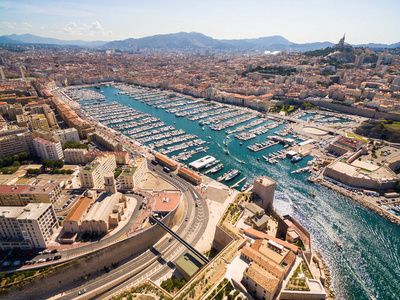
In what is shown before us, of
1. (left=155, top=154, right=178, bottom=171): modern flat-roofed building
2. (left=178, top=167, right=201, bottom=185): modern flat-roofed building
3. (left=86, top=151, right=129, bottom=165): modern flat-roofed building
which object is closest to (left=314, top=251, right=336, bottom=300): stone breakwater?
(left=178, top=167, right=201, bottom=185): modern flat-roofed building

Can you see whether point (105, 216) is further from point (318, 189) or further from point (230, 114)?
point (230, 114)

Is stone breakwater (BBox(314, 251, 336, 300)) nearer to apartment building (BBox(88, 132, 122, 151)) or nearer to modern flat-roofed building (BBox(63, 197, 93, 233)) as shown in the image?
modern flat-roofed building (BBox(63, 197, 93, 233))

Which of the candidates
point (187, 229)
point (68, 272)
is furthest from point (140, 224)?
point (68, 272)

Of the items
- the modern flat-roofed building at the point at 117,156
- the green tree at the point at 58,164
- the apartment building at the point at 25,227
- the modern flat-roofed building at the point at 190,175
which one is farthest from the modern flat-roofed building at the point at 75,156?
the modern flat-roofed building at the point at 190,175

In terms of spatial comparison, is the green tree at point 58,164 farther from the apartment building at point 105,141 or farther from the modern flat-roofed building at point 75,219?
the modern flat-roofed building at point 75,219

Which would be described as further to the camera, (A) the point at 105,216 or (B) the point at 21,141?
(B) the point at 21,141

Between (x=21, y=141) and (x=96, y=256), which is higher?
(x=21, y=141)

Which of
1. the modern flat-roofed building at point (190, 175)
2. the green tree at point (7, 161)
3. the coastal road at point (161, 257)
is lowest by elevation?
the coastal road at point (161, 257)
